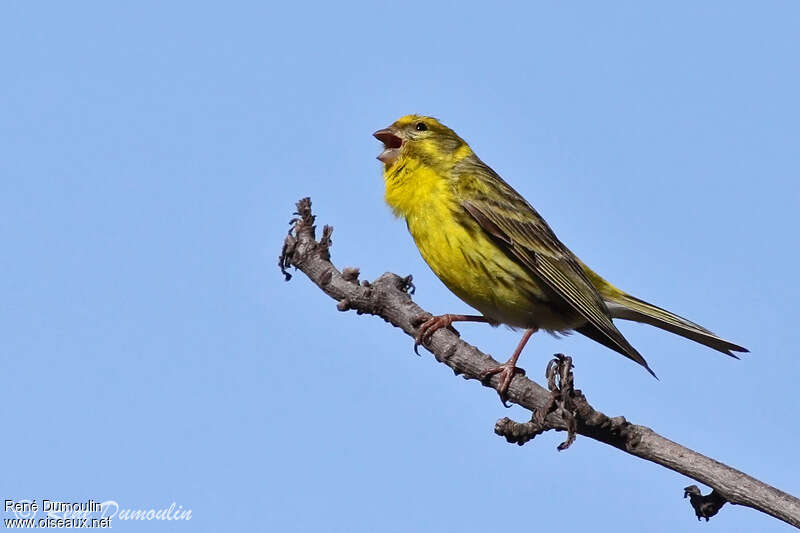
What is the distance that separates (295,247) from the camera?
5984 millimetres

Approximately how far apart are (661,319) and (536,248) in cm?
111

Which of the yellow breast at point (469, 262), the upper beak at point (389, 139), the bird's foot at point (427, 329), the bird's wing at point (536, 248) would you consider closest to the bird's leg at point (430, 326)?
the bird's foot at point (427, 329)

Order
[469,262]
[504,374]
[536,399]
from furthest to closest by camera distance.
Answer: [469,262] → [504,374] → [536,399]

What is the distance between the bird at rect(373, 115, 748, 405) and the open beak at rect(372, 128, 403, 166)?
0.4 inches

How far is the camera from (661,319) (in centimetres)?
765

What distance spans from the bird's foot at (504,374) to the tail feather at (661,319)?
7.06ft

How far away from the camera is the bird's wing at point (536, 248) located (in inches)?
284

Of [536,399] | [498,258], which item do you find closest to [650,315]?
[498,258]

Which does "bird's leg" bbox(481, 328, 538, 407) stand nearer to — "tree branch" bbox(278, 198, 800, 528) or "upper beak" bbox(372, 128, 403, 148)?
"tree branch" bbox(278, 198, 800, 528)

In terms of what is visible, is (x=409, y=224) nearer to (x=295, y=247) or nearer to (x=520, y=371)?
(x=295, y=247)

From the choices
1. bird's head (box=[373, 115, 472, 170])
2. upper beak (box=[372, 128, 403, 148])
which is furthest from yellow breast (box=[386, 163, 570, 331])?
upper beak (box=[372, 128, 403, 148])

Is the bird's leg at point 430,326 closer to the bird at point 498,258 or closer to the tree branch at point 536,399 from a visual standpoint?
the tree branch at point 536,399

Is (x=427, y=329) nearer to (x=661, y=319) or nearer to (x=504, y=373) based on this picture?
(x=504, y=373)

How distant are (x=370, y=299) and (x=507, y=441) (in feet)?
4.56
